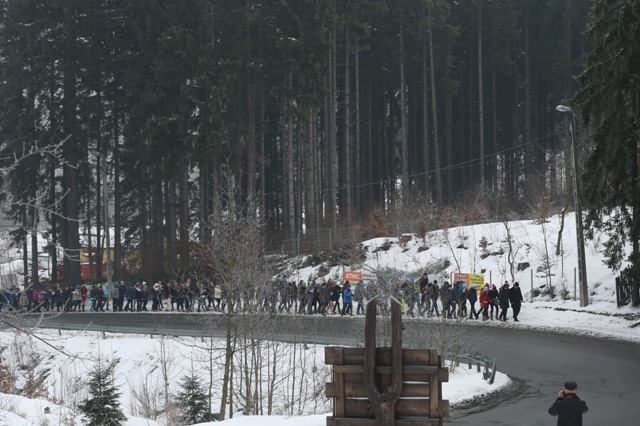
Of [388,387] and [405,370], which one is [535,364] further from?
[388,387]

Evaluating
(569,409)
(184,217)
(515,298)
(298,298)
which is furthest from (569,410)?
(184,217)

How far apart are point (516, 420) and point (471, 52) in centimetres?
5489

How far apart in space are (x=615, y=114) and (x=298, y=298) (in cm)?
1376

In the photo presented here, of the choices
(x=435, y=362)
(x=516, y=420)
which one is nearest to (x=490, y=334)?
(x=516, y=420)

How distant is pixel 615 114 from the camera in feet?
90.6

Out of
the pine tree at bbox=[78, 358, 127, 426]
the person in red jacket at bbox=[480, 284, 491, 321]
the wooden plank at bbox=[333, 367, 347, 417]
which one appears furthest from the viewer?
the person in red jacket at bbox=[480, 284, 491, 321]

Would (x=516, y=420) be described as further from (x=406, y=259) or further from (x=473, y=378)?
(x=406, y=259)

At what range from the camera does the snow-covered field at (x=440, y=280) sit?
22516 millimetres

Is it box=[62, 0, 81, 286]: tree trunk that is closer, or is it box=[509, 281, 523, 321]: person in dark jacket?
box=[509, 281, 523, 321]: person in dark jacket

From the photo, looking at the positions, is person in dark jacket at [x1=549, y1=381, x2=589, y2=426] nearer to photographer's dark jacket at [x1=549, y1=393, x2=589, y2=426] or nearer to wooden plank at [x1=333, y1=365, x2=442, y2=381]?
photographer's dark jacket at [x1=549, y1=393, x2=589, y2=426]

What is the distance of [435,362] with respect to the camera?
835cm

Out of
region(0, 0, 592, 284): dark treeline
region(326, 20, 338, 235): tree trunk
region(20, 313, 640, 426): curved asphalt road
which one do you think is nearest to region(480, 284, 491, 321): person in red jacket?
region(20, 313, 640, 426): curved asphalt road

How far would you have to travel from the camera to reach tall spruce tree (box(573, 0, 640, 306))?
2686 cm

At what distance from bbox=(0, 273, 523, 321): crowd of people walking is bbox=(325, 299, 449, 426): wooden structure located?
1398 cm
